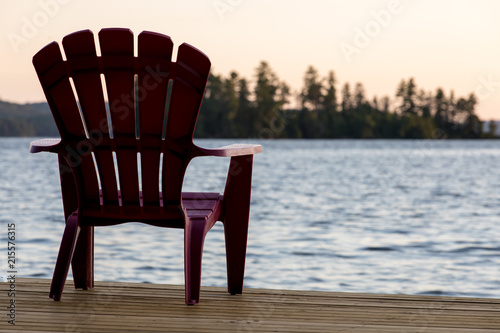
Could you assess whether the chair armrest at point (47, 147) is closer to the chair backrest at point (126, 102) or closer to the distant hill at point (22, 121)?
the chair backrest at point (126, 102)

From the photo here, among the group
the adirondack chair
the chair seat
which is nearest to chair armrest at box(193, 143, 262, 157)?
the adirondack chair

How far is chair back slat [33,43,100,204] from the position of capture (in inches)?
95.5

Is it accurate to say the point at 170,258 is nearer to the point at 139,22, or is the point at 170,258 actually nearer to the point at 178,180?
the point at 178,180

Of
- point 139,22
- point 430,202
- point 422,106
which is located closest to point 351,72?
point 422,106

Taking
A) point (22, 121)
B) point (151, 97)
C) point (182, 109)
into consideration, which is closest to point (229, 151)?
point (182, 109)

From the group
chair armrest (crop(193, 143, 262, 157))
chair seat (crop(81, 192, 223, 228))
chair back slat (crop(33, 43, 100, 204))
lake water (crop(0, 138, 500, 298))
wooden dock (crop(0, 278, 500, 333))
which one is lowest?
lake water (crop(0, 138, 500, 298))

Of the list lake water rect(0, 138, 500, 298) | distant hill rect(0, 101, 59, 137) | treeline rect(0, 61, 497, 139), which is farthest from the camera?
treeline rect(0, 61, 497, 139)

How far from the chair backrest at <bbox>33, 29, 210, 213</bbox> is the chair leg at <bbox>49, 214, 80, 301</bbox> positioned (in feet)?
0.76

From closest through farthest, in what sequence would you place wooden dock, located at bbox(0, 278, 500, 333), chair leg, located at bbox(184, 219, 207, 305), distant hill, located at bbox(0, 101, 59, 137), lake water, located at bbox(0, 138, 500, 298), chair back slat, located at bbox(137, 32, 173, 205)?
wooden dock, located at bbox(0, 278, 500, 333) < chair back slat, located at bbox(137, 32, 173, 205) < chair leg, located at bbox(184, 219, 207, 305) < lake water, located at bbox(0, 138, 500, 298) < distant hill, located at bbox(0, 101, 59, 137)

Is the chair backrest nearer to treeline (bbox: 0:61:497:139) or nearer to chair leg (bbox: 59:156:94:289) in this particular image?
chair leg (bbox: 59:156:94:289)

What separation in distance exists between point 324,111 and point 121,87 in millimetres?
58395

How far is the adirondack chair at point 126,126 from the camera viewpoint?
7.82ft

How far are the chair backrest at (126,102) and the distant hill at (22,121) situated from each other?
35.4m

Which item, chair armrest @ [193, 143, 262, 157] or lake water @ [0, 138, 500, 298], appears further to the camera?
lake water @ [0, 138, 500, 298]
